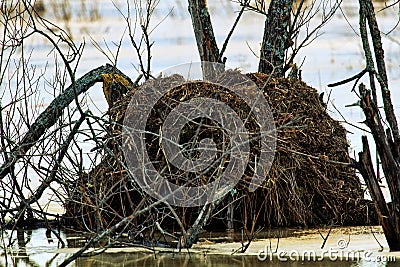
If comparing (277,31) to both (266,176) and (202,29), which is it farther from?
(266,176)

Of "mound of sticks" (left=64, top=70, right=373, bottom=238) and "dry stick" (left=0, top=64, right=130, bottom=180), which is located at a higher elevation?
"dry stick" (left=0, top=64, right=130, bottom=180)

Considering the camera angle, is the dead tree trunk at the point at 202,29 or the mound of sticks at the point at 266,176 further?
the dead tree trunk at the point at 202,29

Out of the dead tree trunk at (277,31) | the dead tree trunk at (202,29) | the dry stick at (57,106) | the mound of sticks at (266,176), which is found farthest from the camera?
the dead tree trunk at (277,31)

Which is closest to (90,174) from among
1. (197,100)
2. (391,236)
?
(197,100)

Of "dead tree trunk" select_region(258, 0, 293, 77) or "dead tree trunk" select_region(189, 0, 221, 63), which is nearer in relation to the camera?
"dead tree trunk" select_region(189, 0, 221, 63)

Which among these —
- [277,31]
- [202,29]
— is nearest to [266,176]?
[202,29]

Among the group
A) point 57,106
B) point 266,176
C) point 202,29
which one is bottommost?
point 266,176

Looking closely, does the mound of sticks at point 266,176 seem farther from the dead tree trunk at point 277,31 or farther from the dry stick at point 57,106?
the dead tree trunk at point 277,31

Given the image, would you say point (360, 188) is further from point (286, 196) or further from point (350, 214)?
point (286, 196)

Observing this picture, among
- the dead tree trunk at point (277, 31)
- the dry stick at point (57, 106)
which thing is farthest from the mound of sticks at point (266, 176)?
the dead tree trunk at point (277, 31)

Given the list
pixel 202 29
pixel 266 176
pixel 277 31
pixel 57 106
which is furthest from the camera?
pixel 277 31

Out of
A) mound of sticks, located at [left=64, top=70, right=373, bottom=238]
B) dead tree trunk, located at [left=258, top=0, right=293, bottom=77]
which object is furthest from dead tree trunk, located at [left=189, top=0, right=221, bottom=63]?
mound of sticks, located at [left=64, top=70, right=373, bottom=238]

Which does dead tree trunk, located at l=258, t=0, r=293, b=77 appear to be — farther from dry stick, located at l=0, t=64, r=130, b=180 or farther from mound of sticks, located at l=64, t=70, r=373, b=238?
dry stick, located at l=0, t=64, r=130, b=180

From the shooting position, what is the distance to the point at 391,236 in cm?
634
